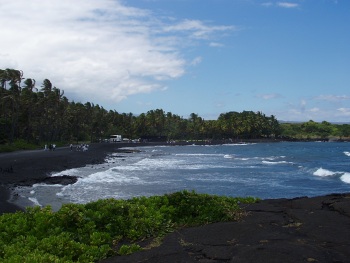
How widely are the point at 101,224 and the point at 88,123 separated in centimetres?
10802

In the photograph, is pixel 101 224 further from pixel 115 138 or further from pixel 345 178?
pixel 115 138

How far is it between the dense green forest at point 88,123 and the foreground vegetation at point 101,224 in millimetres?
56884

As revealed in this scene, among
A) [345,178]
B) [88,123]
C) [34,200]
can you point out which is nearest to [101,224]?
[34,200]

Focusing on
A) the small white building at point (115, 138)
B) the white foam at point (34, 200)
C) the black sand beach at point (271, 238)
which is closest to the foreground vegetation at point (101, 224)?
the black sand beach at point (271, 238)

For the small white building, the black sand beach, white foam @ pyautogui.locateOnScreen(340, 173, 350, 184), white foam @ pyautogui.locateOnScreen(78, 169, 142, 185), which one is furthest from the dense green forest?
the black sand beach

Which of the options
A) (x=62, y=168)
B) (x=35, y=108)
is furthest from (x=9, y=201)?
(x=35, y=108)

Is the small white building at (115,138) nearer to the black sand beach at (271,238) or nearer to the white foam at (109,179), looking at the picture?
the white foam at (109,179)

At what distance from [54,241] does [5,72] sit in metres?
63.1

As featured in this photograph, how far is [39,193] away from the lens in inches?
945

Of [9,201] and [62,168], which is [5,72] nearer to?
[62,168]

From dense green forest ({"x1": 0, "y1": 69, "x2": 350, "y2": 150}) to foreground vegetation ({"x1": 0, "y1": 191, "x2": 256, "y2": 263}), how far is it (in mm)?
56884

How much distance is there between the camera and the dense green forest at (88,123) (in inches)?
2648

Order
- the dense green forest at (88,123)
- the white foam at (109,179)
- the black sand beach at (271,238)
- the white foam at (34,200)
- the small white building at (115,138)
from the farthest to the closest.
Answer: the small white building at (115,138) < the dense green forest at (88,123) < the white foam at (109,179) < the white foam at (34,200) < the black sand beach at (271,238)

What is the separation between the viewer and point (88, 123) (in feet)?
371
